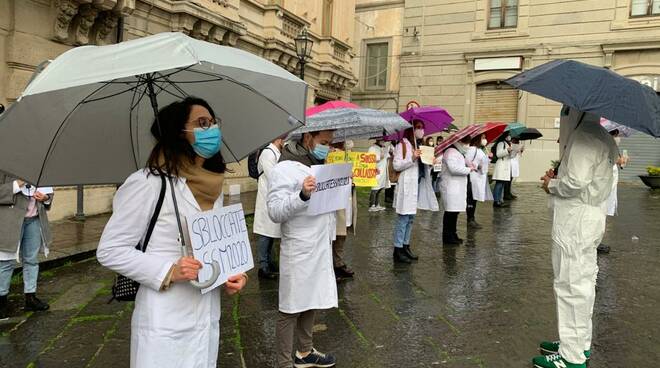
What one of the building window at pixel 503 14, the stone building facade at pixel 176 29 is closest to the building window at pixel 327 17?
the stone building facade at pixel 176 29

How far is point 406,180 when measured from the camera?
23.1 ft

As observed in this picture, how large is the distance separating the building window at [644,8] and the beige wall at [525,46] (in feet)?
1.04

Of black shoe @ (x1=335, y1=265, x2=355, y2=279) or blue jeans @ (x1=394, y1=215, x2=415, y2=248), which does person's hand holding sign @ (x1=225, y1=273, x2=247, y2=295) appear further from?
blue jeans @ (x1=394, y1=215, x2=415, y2=248)

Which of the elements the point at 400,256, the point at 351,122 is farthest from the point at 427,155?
the point at 351,122

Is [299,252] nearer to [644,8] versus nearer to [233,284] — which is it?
[233,284]

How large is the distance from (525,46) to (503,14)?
1.96 m

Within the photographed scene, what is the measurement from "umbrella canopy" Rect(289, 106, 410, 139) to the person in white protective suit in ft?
6.05

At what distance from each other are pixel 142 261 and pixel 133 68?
31.2 inches

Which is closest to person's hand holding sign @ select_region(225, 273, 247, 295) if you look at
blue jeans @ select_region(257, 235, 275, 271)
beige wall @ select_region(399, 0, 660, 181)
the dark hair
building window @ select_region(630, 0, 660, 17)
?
the dark hair

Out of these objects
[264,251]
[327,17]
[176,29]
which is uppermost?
[327,17]

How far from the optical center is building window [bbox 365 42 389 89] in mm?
26578

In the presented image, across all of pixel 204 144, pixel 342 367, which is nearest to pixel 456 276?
pixel 342 367

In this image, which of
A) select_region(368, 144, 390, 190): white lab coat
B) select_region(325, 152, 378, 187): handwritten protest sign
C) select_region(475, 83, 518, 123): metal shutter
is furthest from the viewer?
select_region(475, 83, 518, 123): metal shutter

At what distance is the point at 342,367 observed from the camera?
152 inches
